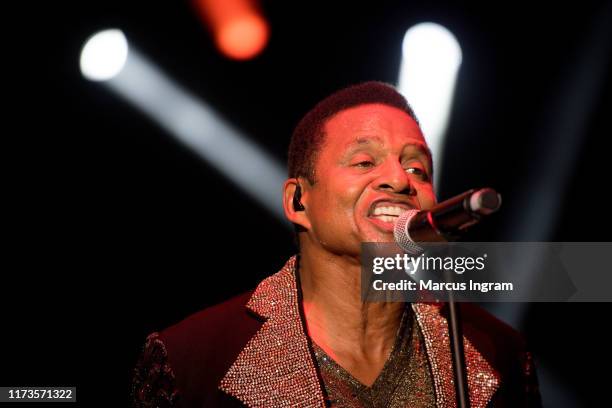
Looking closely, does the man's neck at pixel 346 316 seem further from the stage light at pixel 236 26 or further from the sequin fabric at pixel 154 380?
the stage light at pixel 236 26

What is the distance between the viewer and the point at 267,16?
4.09 meters

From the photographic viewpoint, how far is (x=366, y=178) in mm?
2217

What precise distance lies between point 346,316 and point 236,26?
8.03 feet

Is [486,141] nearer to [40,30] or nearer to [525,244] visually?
[525,244]

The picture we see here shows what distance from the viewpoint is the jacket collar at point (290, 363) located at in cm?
203

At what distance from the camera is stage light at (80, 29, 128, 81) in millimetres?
3691

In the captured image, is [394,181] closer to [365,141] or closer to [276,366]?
[365,141]

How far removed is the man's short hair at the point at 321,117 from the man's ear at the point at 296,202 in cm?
5

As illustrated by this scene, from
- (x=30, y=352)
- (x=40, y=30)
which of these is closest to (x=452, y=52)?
(x=40, y=30)

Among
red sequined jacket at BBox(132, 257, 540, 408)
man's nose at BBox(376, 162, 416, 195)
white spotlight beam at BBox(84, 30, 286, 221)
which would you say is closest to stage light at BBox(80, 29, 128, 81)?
white spotlight beam at BBox(84, 30, 286, 221)

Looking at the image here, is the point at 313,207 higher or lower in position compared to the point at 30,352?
higher

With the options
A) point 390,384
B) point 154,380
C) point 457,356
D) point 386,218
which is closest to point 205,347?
point 154,380

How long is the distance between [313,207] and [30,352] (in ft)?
6.31

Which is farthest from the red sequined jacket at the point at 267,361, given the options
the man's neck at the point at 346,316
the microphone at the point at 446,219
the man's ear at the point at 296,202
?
the microphone at the point at 446,219
